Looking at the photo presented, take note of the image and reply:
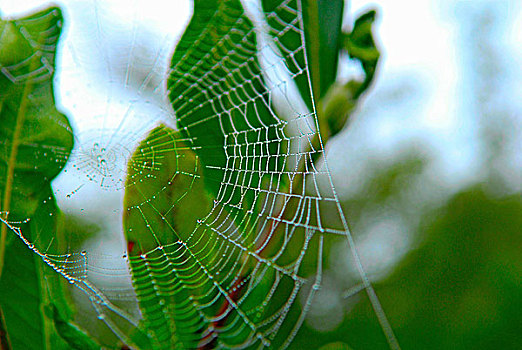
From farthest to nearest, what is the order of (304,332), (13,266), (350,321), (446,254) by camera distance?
(446,254) → (350,321) → (304,332) → (13,266)

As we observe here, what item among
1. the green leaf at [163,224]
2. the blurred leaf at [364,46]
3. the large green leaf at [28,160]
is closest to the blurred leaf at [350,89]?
the blurred leaf at [364,46]

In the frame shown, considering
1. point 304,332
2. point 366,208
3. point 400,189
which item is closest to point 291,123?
point 304,332

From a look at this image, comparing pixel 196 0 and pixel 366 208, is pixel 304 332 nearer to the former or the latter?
pixel 366 208

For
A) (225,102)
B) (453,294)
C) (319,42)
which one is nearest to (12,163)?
(225,102)

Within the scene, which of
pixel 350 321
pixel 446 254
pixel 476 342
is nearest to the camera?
pixel 350 321

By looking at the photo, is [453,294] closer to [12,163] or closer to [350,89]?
[350,89]

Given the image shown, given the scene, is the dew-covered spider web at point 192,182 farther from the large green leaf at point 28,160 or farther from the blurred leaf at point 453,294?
the blurred leaf at point 453,294
